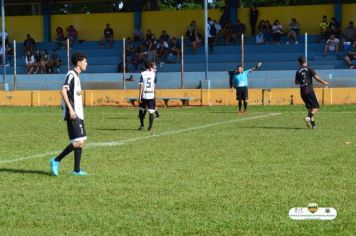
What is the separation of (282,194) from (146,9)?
38975 millimetres

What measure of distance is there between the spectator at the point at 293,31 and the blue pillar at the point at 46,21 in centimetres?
1367

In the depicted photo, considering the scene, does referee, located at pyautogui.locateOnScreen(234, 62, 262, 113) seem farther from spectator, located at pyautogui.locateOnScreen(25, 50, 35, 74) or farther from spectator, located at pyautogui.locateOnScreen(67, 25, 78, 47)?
spectator, located at pyautogui.locateOnScreen(67, 25, 78, 47)

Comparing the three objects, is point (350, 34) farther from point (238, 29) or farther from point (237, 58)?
point (238, 29)

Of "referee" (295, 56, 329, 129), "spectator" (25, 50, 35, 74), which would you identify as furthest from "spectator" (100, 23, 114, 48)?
"referee" (295, 56, 329, 129)

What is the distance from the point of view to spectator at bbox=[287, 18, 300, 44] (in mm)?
40866

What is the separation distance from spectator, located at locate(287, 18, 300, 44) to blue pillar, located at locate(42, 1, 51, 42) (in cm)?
1367

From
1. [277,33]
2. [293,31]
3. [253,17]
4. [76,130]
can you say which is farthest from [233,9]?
[76,130]

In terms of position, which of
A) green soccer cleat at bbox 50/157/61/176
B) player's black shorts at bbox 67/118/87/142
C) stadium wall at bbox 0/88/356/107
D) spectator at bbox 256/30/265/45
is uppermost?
spectator at bbox 256/30/265/45

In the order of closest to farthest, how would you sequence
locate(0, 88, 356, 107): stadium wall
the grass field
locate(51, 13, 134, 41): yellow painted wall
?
the grass field → locate(0, 88, 356, 107): stadium wall → locate(51, 13, 134, 41): yellow painted wall

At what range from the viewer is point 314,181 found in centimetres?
1048

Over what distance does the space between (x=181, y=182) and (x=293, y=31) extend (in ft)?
103

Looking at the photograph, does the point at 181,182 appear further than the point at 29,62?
No

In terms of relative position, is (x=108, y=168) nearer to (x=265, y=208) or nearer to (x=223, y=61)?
(x=265, y=208)

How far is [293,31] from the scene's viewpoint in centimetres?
4100
